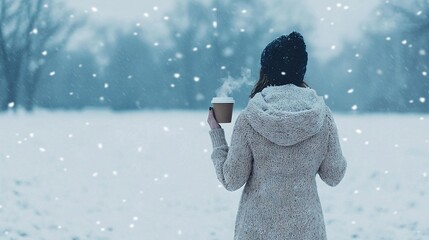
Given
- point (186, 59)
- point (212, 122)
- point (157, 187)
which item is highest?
point (186, 59)

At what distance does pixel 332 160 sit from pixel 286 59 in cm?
41

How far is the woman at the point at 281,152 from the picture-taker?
6.01 ft

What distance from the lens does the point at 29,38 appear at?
634 inches

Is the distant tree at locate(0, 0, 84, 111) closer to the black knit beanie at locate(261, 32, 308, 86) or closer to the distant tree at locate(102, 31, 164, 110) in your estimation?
the distant tree at locate(102, 31, 164, 110)

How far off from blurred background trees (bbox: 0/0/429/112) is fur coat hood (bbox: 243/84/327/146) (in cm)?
1096

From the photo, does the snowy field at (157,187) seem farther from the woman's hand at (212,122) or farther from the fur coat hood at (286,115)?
the fur coat hood at (286,115)

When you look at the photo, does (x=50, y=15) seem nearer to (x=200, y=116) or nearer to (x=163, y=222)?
(x=200, y=116)

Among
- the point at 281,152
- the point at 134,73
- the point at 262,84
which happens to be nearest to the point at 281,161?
the point at 281,152

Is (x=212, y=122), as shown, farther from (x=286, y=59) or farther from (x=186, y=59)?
(x=186, y=59)

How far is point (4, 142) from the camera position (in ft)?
35.9

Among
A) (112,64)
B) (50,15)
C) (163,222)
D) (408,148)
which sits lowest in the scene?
(163,222)

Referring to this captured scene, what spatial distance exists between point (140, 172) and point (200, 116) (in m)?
7.73

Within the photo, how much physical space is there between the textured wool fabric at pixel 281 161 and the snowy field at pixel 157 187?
261 cm

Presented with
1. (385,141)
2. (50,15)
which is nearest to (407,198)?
(385,141)
